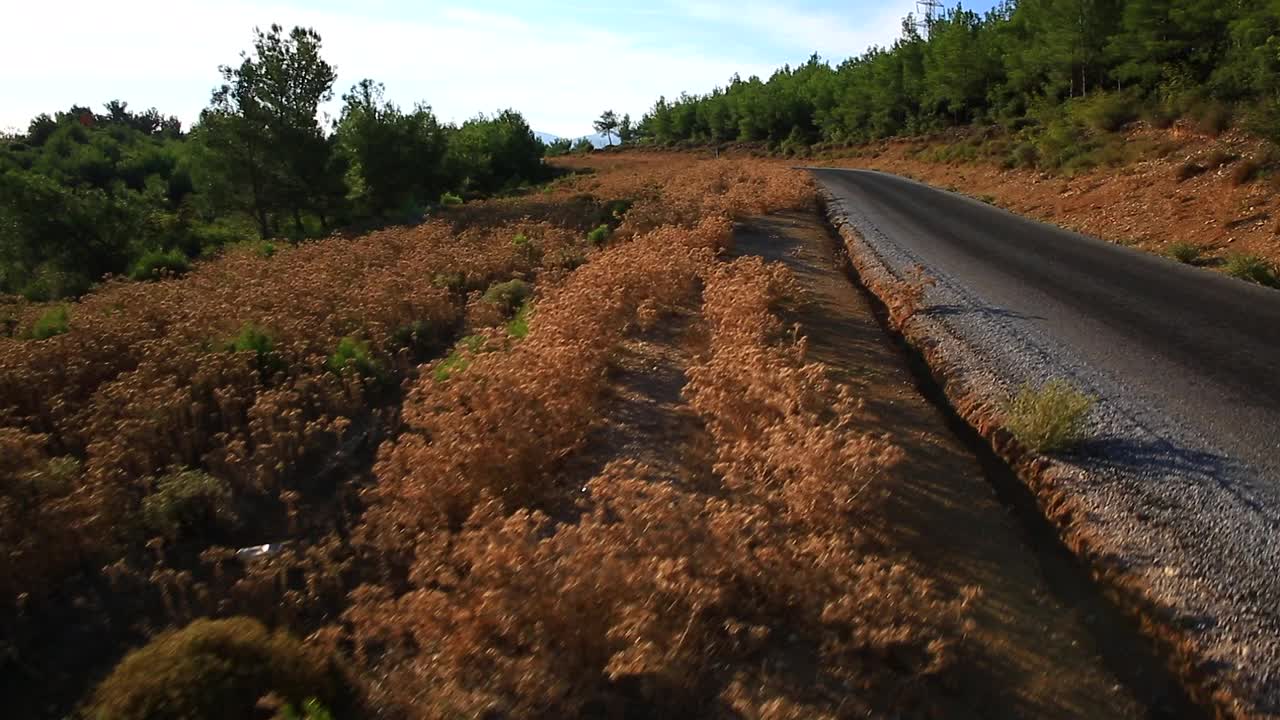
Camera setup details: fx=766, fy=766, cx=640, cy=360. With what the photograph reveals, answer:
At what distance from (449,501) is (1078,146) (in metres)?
27.8

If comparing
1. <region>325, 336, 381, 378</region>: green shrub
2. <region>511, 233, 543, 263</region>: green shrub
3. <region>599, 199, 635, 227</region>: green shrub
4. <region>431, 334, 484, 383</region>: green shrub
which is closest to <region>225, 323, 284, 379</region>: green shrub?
<region>325, 336, 381, 378</region>: green shrub

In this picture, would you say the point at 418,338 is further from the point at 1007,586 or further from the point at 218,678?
the point at 1007,586

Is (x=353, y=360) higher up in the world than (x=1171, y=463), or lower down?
higher up

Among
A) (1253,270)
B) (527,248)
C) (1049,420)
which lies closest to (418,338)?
(527,248)

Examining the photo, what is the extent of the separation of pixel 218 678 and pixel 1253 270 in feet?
43.4

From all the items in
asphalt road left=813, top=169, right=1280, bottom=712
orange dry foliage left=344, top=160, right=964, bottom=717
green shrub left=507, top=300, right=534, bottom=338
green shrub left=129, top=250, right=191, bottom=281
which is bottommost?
asphalt road left=813, top=169, right=1280, bottom=712

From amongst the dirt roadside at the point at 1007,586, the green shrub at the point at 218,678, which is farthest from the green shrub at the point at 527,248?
the green shrub at the point at 218,678

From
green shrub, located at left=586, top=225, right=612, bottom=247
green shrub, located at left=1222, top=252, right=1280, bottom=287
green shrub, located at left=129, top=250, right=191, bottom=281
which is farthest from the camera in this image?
green shrub, located at left=129, top=250, right=191, bottom=281

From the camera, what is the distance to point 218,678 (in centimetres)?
317

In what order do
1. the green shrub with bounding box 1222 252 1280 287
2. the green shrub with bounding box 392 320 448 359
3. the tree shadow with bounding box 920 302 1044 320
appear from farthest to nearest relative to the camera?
the green shrub with bounding box 1222 252 1280 287 → the green shrub with bounding box 392 320 448 359 → the tree shadow with bounding box 920 302 1044 320

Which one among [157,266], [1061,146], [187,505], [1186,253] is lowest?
[1186,253]

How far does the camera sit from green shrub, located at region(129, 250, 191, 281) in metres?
17.7

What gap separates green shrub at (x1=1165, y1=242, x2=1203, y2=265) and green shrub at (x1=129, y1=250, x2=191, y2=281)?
65.0 ft

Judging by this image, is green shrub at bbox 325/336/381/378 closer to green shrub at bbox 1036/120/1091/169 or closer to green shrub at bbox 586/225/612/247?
green shrub at bbox 586/225/612/247
